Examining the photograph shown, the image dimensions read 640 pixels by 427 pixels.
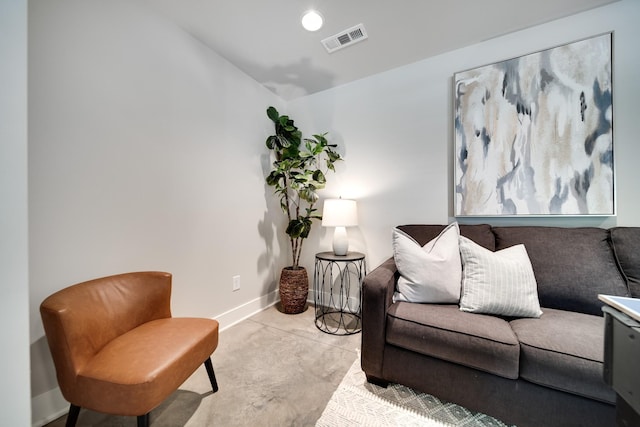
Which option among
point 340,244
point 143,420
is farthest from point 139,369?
point 340,244

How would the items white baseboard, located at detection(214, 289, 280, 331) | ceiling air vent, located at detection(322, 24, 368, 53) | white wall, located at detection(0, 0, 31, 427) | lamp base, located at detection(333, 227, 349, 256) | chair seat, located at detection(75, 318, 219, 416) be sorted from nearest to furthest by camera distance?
1. white wall, located at detection(0, 0, 31, 427)
2. chair seat, located at detection(75, 318, 219, 416)
3. ceiling air vent, located at detection(322, 24, 368, 53)
4. white baseboard, located at detection(214, 289, 280, 331)
5. lamp base, located at detection(333, 227, 349, 256)

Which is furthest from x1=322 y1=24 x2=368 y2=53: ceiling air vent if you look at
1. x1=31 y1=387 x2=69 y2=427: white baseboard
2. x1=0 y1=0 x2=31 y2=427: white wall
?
x1=31 y1=387 x2=69 y2=427: white baseboard

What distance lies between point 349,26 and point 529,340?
2.31m

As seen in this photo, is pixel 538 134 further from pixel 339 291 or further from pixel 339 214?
pixel 339 291

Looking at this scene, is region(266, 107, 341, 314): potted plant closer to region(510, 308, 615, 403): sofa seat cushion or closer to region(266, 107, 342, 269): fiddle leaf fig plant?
region(266, 107, 342, 269): fiddle leaf fig plant

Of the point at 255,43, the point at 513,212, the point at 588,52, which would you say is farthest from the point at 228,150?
the point at 588,52

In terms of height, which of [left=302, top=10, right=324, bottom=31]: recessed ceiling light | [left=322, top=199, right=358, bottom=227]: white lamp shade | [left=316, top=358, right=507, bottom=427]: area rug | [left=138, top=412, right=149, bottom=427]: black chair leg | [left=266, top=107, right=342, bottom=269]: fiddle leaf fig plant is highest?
[left=302, top=10, right=324, bottom=31]: recessed ceiling light

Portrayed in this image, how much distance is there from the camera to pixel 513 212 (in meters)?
1.73

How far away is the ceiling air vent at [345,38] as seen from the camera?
5.88ft

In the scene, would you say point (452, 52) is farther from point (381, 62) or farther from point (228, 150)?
point (228, 150)

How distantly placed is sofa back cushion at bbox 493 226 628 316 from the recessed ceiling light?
2.16 m

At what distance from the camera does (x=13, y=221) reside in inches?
27.5

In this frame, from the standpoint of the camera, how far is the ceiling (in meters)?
1.57

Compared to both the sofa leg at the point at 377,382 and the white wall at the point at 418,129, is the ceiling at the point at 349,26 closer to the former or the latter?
the white wall at the point at 418,129
